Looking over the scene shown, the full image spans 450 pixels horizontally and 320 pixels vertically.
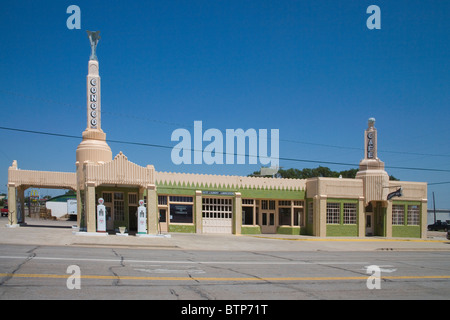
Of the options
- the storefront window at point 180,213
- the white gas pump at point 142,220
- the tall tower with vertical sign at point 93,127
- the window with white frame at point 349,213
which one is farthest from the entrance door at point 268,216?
the tall tower with vertical sign at point 93,127

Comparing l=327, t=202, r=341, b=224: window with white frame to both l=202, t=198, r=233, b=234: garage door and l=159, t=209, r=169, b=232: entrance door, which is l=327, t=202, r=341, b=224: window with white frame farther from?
l=159, t=209, r=169, b=232: entrance door

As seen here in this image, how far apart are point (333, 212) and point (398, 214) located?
6650 mm

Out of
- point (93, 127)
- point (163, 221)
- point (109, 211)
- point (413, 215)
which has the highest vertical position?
point (93, 127)

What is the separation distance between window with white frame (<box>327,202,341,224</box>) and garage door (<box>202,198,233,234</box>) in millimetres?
8116

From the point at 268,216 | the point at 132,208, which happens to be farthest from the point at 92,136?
the point at 268,216

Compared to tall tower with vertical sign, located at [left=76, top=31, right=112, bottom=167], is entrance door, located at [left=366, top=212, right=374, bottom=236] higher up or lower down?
lower down

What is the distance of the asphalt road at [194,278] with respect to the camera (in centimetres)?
985

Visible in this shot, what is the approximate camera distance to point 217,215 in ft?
111

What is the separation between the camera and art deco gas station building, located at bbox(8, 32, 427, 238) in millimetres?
28562

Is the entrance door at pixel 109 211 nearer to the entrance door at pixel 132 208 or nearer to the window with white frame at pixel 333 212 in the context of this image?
the entrance door at pixel 132 208

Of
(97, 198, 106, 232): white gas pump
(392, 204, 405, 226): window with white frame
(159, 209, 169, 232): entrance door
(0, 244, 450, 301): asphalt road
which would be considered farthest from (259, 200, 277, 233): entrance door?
(0, 244, 450, 301): asphalt road

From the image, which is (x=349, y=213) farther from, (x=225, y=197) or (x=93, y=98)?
(x=93, y=98)
